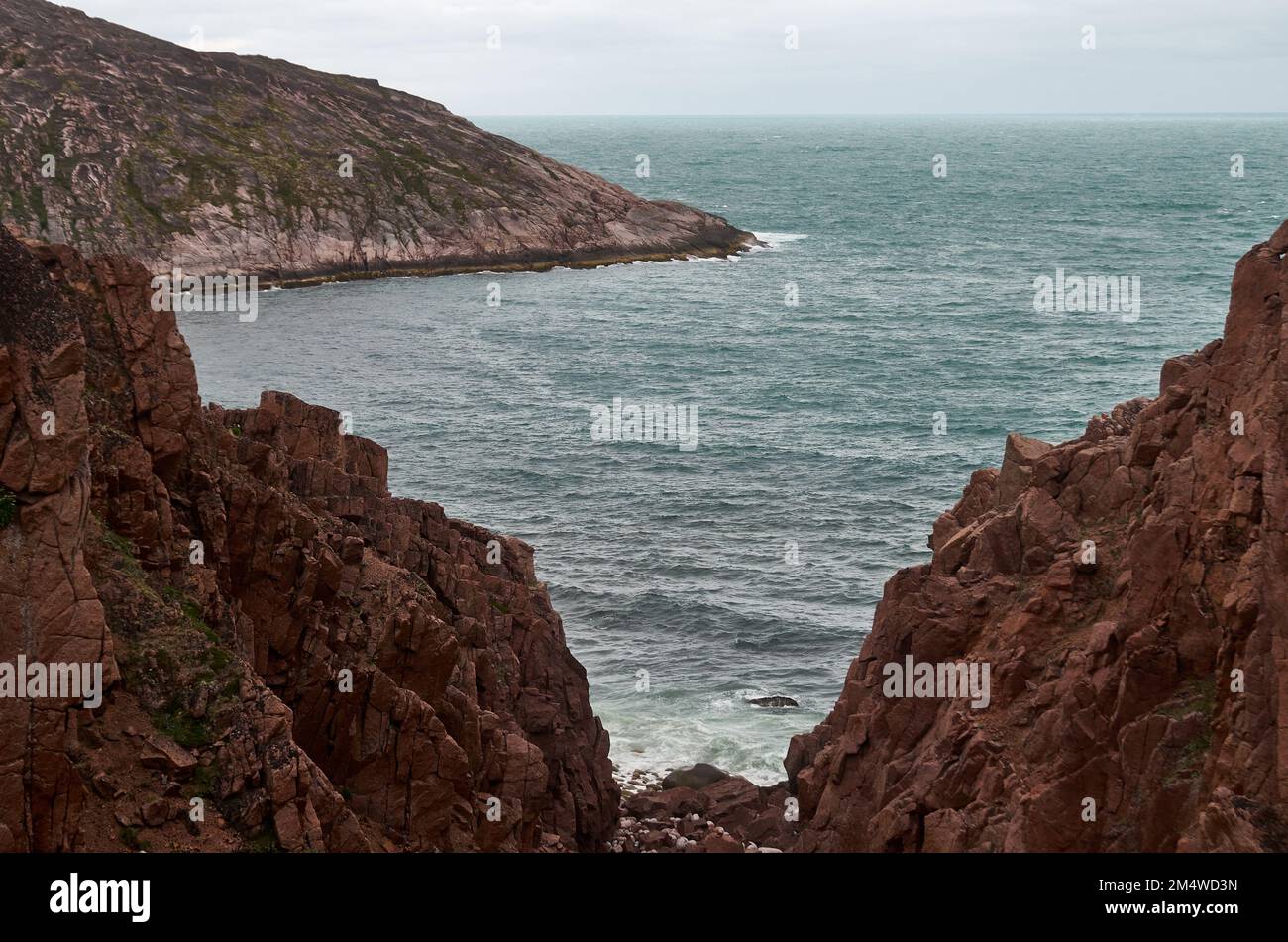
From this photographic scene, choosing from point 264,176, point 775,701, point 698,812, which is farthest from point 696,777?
point 264,176

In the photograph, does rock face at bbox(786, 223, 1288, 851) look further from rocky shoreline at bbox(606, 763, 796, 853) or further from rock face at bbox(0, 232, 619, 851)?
rock face at bbox(0, 232, 619, 851)

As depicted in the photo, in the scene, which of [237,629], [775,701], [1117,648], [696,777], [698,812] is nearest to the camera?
[1117,648]

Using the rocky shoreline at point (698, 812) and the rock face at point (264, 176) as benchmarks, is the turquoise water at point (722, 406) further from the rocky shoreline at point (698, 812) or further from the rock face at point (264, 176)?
the rock face at point (264, 176)

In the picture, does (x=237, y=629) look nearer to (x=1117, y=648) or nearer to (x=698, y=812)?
(x=698, y=812)

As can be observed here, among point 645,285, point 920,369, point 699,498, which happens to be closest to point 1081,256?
point 645,285

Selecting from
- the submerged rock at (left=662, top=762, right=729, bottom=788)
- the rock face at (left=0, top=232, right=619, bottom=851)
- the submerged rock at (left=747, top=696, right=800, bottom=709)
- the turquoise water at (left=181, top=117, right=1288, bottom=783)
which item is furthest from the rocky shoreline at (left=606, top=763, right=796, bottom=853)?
the submerged rock at (left=747, top=696, right=800, bottom=709)

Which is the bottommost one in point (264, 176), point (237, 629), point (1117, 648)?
point (1117, 648)
